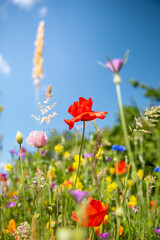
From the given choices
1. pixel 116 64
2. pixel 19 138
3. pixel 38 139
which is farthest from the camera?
pixel 38 139

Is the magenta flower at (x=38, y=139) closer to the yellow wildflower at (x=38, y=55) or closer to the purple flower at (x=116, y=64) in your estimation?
the yellow wildflower at (x=38, y=55)

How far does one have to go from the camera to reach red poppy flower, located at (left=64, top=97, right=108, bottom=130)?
989 millimetres

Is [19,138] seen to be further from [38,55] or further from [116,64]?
[116,64]

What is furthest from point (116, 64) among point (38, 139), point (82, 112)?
point (38, 139)

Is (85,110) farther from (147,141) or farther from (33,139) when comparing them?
(147,141)

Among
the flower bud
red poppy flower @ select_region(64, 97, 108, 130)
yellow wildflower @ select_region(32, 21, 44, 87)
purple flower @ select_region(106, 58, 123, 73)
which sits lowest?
the flower bud

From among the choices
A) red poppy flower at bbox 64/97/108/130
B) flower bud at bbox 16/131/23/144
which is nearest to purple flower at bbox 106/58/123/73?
red poppy flower at bbox 64/97/108/130

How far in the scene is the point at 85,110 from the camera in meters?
1.02

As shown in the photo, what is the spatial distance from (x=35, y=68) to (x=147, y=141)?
329 centimetres

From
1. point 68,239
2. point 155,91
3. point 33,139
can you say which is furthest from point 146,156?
point 68,239

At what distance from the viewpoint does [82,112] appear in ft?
3.38

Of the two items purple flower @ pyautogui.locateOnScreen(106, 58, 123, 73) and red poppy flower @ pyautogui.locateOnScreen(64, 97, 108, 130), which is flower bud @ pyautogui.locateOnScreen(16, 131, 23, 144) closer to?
red poppy flower @ pyautogui.locateOnScreen(64, 97, 108, 130)

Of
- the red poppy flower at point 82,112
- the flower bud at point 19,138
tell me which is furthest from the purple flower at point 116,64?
the flower bud at point 19,138

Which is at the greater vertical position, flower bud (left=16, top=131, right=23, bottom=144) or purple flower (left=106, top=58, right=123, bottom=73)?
purple flower (left=106, top=58, right=123, bottom=73)
